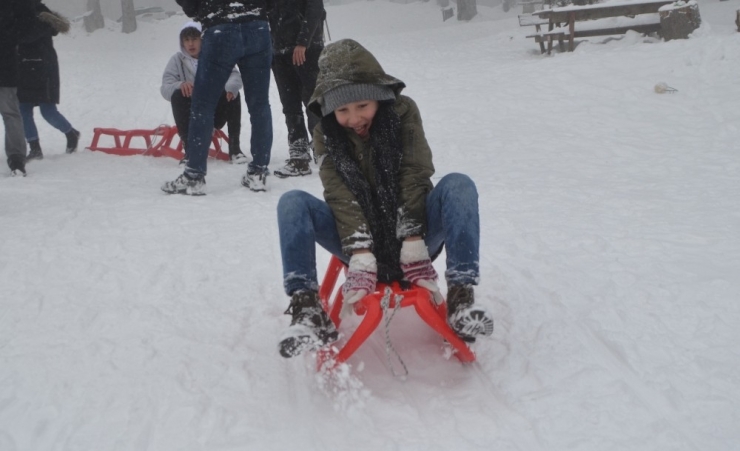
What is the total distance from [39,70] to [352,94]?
451 centimetres

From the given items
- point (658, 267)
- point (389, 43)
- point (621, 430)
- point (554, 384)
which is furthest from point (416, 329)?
point (389, 43)

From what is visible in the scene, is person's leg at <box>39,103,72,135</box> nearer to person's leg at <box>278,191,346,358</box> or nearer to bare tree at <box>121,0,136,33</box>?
person's leg at <box>278,191,346,358</box>

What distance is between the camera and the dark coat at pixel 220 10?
12.0 feet

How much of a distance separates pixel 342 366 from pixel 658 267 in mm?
1516

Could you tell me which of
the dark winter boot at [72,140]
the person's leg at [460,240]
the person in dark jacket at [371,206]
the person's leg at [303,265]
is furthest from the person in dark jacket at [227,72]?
the dark winter boot at [72,140]

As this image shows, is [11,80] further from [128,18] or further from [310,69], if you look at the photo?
[128,18]

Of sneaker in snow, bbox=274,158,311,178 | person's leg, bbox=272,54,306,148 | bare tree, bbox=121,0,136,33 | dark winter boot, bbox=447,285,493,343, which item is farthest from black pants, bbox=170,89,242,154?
bare tree, bbox=121,0,136,33

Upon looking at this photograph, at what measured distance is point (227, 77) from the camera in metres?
3.83

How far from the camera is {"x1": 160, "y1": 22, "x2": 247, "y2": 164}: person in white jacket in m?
5.16

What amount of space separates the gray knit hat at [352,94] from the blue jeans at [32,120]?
4.50 m

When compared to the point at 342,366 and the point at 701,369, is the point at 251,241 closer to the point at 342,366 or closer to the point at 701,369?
the point at 342,366

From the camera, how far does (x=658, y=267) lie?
2.58m

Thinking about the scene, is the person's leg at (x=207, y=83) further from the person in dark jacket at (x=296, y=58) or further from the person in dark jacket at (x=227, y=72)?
the person in dark jacket at (x=296, y=58)

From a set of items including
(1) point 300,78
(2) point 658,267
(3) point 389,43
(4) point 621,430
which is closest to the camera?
(4) point 621,430
